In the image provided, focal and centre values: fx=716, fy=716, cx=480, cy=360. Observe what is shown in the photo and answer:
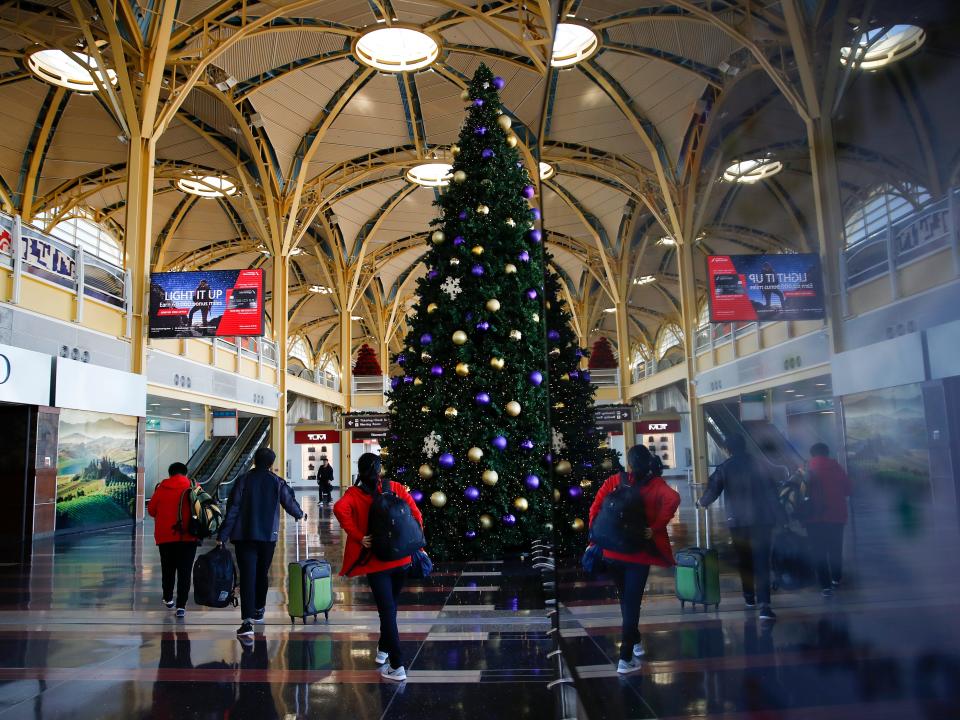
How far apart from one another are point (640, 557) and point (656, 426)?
383mm

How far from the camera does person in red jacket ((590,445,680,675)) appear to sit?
83cm

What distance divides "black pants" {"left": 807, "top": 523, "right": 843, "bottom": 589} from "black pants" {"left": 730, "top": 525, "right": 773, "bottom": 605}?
0.22 ft

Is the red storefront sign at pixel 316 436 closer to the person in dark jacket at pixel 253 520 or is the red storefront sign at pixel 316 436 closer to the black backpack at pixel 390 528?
the person in dark jacket at pixel 253 520

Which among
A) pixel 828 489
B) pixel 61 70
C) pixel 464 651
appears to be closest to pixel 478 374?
pixel 464 651

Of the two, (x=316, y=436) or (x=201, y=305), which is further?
(x=316, y=436)

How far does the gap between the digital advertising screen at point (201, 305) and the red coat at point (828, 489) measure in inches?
691

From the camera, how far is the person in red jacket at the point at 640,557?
83cm

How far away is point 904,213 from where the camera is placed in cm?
58

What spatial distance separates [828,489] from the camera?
1.92 ft

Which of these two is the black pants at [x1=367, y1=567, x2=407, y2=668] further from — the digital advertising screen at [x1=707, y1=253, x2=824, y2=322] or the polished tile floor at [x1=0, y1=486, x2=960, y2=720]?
the digital advertising screen at [x1=707, y1=253, x2=824, y2=322]

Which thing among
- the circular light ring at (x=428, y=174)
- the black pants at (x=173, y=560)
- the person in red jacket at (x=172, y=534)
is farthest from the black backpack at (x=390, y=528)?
the circular light ring at (x=428, y=174)

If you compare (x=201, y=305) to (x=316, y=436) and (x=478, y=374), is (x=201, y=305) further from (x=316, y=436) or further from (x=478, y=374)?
(x=316, y=436)

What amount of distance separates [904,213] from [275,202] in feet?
91.7

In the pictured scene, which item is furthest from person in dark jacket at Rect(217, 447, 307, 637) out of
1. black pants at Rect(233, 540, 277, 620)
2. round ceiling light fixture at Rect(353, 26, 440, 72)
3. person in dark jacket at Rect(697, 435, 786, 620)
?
round ceiling light fixture at Rect(353, 26, 440, 72)
